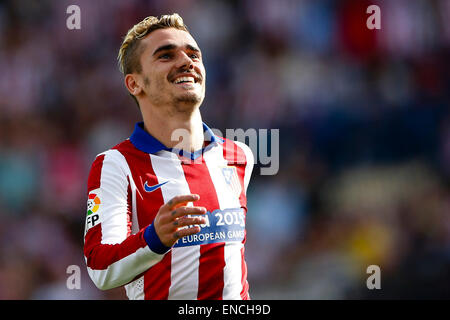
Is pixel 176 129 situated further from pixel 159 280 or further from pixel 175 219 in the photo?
pixel 175 219

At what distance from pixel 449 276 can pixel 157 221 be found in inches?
178

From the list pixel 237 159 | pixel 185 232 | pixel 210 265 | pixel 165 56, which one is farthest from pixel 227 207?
pixel 165 56

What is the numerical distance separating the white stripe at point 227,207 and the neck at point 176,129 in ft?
0.39

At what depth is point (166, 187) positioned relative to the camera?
295 centimetres

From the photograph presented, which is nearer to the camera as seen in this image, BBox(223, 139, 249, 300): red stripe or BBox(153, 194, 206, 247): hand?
BBox(153, 194, 206, 247): hand

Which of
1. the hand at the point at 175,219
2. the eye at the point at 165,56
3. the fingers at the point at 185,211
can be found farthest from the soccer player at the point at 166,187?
the fingers at the point at 185,211

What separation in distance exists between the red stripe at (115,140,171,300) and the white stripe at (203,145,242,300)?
10.8 inches

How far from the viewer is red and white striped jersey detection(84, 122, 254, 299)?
268 cm

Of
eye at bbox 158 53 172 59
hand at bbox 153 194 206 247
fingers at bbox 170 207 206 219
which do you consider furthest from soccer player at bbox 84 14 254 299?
fingers at bbox 170 207 206 219

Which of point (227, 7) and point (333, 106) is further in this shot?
point (227, 7)

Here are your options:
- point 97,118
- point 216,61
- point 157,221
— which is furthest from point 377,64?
point 157,221

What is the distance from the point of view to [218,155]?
3238mm

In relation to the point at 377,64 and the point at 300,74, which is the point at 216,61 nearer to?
the point at 300,74

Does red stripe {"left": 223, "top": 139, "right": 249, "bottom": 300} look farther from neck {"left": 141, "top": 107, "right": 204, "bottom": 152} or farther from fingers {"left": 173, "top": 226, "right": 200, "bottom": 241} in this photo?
fingers {"left": 173, "top": 226, "right": 200, "bottom": 241}
